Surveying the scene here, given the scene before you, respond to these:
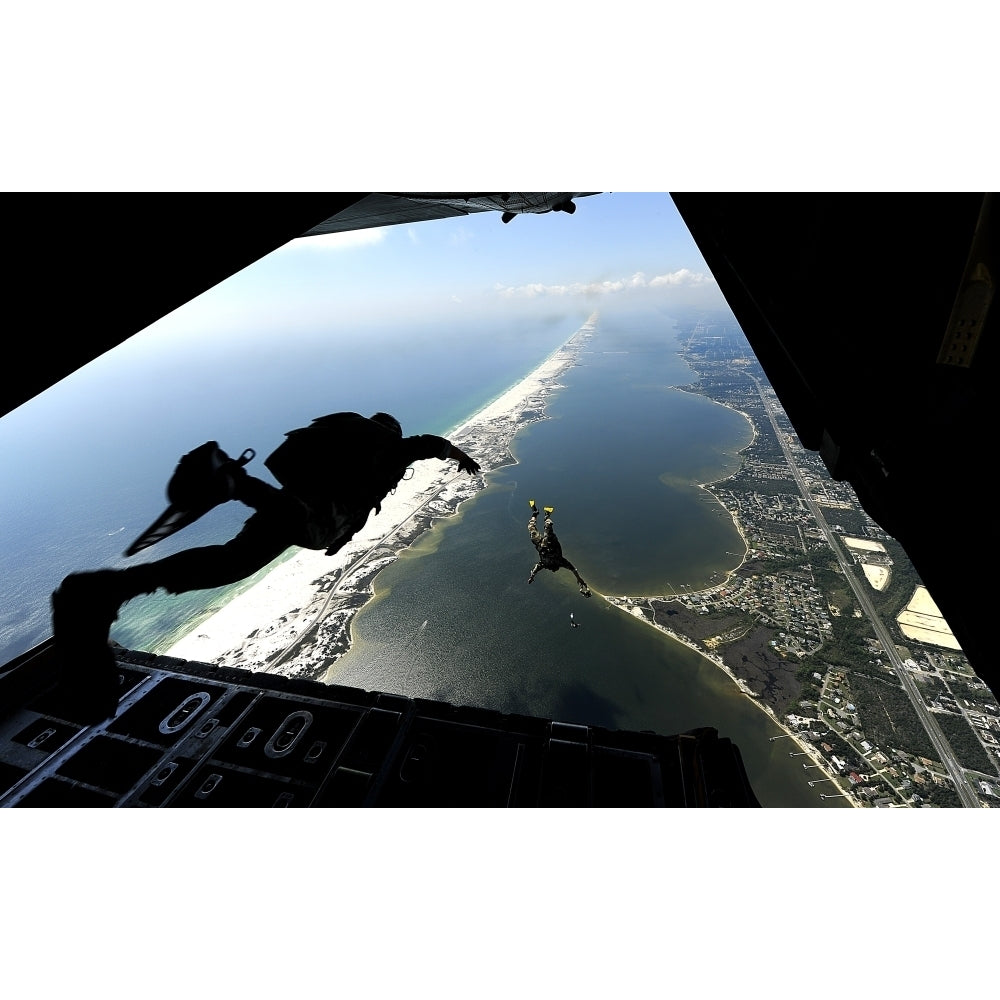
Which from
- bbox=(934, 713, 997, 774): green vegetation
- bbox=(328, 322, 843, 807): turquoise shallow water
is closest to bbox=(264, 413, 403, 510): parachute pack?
bbox=(328, 322, 843, 807): turquoise shallow water

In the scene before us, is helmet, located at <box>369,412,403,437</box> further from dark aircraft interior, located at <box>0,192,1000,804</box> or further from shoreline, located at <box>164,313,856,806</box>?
shoreline, located at <box>164,313,856,806</box>

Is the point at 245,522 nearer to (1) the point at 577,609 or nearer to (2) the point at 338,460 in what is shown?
(2) the point at 338,460

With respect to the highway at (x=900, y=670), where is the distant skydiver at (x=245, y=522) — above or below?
above

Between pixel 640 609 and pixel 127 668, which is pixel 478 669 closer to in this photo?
pixel 640 609

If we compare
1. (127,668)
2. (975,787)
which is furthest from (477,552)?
(975,787)

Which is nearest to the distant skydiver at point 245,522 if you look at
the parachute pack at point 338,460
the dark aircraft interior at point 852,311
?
the parachute pack at point 338,460

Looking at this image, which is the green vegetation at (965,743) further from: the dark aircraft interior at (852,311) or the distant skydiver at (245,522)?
the distant skydiver at (245,522)
